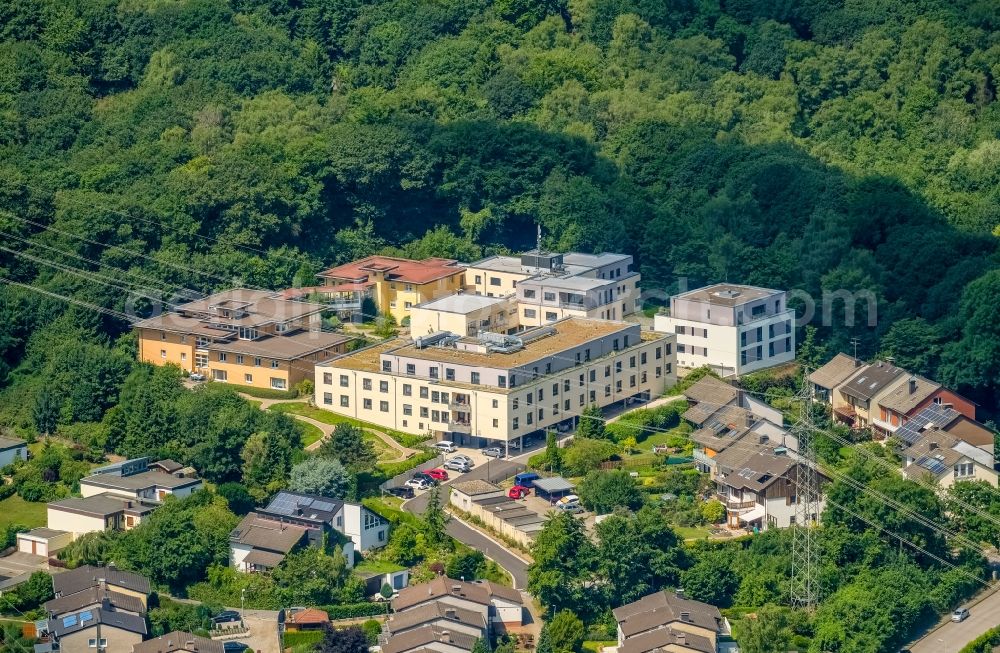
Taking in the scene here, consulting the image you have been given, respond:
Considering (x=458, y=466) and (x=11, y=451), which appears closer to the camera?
(x=458, y=466)

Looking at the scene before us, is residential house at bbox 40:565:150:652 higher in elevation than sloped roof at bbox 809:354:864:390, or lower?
lower

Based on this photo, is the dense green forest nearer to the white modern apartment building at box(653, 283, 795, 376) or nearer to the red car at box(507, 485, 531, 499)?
the white modern apartment building at box(653, 283, 795, 376)

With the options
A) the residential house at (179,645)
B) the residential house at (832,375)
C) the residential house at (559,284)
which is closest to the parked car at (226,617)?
the residential house at (179,645)

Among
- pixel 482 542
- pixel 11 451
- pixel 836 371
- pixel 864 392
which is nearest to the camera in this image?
pixel 482 542

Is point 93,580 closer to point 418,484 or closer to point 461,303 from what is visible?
point 418,484

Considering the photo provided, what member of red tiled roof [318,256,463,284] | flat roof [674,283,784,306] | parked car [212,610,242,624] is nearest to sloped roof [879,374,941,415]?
flat roof [674,283,784,306]

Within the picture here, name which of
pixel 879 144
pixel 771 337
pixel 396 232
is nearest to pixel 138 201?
pixel 396 232

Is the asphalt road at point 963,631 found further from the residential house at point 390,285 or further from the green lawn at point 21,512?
the residential house at point 390,285

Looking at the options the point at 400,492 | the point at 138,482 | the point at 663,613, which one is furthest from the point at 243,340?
the point at 663,613
